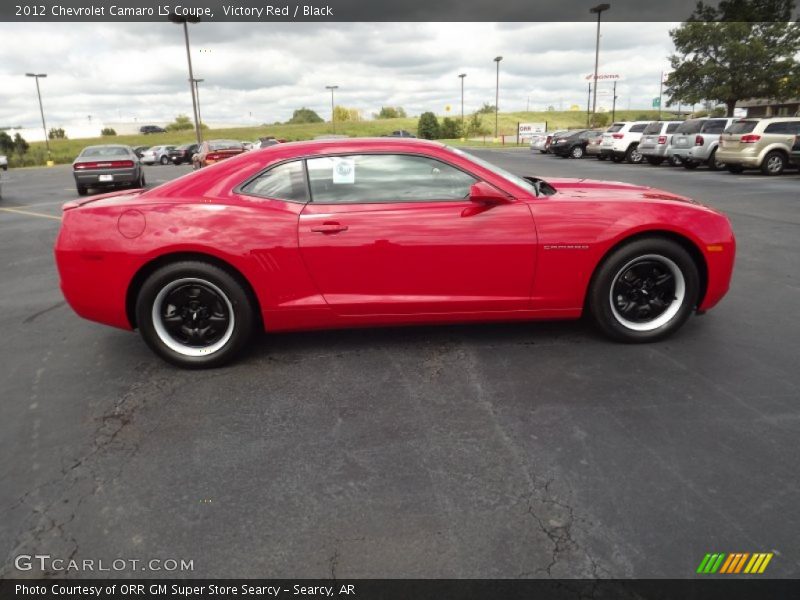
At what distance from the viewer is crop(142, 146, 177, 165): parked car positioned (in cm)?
4372

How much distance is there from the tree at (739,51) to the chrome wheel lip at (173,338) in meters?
42.7

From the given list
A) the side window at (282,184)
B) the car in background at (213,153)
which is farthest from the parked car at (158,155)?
the side window at (282,184)

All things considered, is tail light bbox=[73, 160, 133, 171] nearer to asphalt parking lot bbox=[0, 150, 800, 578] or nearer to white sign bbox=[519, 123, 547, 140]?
asphalt parking lot bbox=[0, 150, 800, 578]

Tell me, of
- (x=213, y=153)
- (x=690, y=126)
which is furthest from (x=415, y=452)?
(x=690, y=126)

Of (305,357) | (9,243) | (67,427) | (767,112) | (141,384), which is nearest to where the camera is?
A: (67,427)

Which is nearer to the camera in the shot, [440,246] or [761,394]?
[761,394]

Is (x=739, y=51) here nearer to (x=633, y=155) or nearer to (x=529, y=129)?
(x=633, y=155)

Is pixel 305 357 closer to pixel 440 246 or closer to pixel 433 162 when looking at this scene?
pixel 440 246

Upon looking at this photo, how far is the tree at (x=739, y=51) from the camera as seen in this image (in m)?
37.3

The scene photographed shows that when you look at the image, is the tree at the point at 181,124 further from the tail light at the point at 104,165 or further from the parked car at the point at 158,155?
the tail light at the point at 104,165
